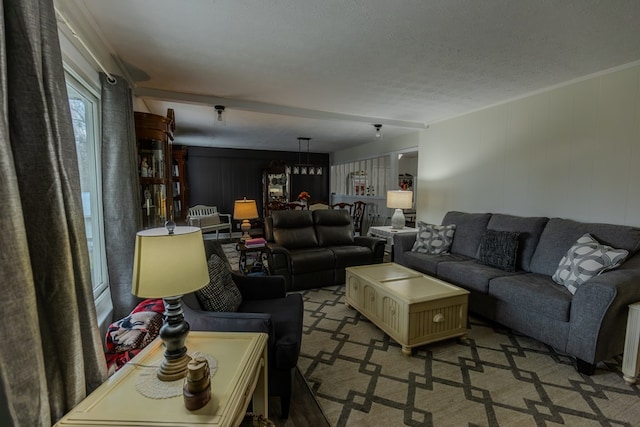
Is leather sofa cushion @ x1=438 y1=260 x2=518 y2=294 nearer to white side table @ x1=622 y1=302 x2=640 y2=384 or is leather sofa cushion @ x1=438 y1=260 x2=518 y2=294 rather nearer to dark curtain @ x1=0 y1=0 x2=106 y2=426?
white side table @ x1=622 y1=302 x2=640 y2=384

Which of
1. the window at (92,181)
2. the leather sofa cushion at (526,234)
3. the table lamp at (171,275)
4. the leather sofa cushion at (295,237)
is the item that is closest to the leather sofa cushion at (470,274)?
the leather sofa cushion at (526,234)

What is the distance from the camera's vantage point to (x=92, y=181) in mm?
2098

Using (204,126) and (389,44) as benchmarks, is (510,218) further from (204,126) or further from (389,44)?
(204,126)

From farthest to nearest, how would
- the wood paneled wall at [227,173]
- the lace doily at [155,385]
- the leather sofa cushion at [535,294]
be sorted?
the wood paneled wall at [227,173]
the leather sofa cushion at [535,294]
the lace doily at [155,385]

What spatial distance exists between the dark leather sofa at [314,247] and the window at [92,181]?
1.78 metres

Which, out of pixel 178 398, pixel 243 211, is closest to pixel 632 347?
pixel 178 398

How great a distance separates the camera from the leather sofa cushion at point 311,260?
364cm

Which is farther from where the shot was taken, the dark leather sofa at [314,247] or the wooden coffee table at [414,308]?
the dark leather sofa at [314,247]

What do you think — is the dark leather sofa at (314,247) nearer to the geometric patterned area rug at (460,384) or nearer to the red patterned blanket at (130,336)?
the geometric patterned area rug at (460,384)

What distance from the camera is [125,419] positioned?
3.13 ft

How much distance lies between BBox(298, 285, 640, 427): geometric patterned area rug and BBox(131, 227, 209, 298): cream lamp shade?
121 cm

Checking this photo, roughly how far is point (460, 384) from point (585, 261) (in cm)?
140

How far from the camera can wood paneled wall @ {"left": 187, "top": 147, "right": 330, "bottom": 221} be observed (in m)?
7.42

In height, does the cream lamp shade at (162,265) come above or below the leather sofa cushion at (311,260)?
above
